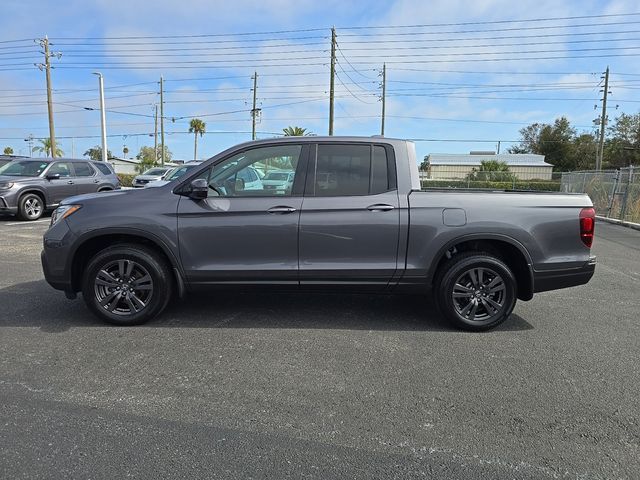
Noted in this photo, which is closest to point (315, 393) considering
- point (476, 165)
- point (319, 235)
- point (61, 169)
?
point (319, 235)

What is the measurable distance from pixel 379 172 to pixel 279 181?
97cm

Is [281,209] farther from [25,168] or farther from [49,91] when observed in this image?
[49,91]

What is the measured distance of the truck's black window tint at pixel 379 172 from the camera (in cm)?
470

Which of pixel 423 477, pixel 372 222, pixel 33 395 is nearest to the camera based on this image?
pixel 423 477

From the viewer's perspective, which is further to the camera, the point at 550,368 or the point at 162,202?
the point at 162,202

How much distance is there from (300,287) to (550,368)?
2260 millimetres

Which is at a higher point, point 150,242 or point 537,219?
point 537,219

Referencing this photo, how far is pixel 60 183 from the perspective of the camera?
542 inches

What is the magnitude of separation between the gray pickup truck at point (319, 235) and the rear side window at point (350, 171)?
0.01 meters

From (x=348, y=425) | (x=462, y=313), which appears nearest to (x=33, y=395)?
(x=348, y=425)

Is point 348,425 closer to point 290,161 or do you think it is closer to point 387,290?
point 387,290

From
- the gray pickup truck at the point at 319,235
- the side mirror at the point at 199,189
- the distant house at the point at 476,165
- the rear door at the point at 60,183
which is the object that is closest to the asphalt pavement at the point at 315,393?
the gray pickup truck at the point at 319,235

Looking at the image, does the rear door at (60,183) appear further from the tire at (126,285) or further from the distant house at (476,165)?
the distant house at (476,165)

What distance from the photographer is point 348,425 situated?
10.0 ft
